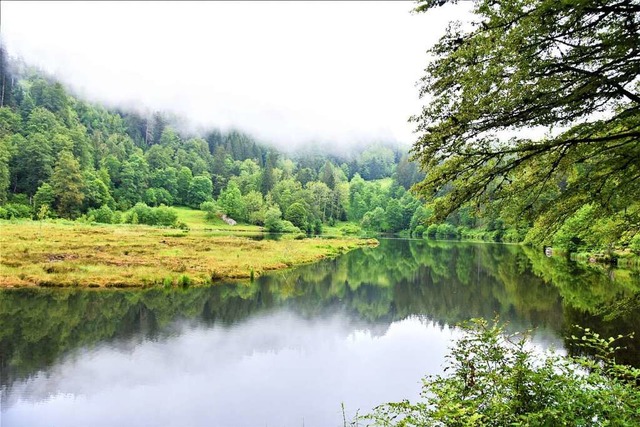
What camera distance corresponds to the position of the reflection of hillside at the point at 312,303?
1473 centimetres

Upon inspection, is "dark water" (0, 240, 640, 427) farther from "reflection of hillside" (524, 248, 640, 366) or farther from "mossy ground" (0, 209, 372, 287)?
"mossy ground" (0, 209, 372, 287)

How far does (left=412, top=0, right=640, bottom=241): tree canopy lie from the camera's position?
5.93 meters

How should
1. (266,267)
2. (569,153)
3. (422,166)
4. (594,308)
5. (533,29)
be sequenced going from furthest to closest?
1. (266,267)
2. (594,308)
3. (422,166)
4. (569,153)
5. (533,29)

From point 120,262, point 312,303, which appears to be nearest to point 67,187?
point 120,262

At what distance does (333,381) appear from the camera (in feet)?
39.2

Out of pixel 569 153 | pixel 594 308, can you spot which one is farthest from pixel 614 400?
pixel 594 308

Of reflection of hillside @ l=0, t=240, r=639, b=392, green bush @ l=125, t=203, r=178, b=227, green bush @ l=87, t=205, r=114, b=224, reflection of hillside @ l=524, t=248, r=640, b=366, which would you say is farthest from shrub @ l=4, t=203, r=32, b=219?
reflection of hillside @ l=524, t=248, r=640, b=366

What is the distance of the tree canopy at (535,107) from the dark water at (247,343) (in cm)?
284

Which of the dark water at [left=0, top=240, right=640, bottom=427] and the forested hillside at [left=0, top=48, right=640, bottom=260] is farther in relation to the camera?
the forested hillside at [left=0, top=48, right=640, bottom=260]

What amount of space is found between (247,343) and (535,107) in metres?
12.5

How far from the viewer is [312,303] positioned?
23.0 m

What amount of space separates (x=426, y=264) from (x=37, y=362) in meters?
36.4

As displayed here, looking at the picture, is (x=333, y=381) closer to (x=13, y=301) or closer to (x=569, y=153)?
(x=569, y=153)

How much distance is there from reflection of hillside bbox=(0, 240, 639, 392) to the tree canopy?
296 centimetres
